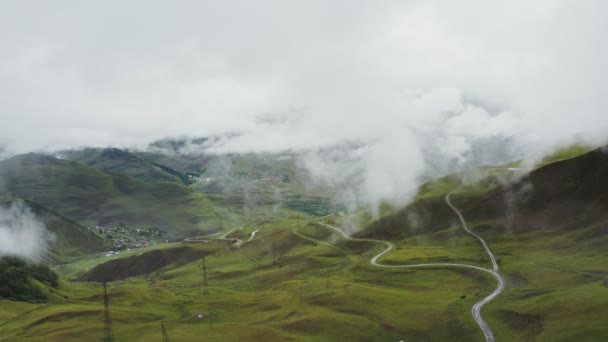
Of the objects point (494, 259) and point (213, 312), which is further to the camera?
point (494, 259)

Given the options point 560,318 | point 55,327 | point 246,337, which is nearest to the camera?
point 560,318

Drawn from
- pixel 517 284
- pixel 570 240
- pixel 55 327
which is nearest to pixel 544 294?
pixel 517 284

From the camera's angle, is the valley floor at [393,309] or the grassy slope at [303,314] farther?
the grassy slope at [303,314]

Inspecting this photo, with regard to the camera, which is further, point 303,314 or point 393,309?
point 303,314

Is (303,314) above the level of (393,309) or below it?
above

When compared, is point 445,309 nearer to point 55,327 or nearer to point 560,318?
point 560,318

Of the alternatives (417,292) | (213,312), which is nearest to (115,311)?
(213,312)

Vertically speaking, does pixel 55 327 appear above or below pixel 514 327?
above

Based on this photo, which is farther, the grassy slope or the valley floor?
the grassy slope

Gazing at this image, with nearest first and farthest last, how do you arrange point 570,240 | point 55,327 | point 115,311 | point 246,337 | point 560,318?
point 560,318
point 246,337
point 55,327
point 115,311
point 570,240
